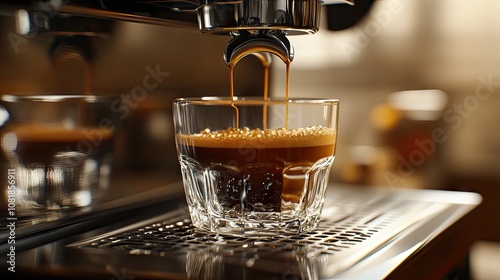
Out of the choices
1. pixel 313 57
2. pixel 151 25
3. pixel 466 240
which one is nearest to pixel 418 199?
pixel 466 240

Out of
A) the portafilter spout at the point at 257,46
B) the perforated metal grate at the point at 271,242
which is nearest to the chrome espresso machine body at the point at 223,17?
the portafilter spout at the point at 257,46

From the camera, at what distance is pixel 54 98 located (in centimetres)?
57

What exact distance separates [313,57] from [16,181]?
1.26 m

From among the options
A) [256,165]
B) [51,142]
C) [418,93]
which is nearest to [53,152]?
[51,142]

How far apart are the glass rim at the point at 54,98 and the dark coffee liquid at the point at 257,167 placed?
11 centimetres

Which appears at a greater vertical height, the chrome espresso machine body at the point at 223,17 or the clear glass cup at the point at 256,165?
the chrome espresso machine body at the point at 223,17

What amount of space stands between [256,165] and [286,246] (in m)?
0.08

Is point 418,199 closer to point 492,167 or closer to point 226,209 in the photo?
point 226,209

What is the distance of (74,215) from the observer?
583 mm

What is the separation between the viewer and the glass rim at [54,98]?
524 mm

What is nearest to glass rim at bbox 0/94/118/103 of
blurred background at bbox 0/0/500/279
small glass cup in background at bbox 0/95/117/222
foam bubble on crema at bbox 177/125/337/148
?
small glass cup in background at bbox 0/95/117/222

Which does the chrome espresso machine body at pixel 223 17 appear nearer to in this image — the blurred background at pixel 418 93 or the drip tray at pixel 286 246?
the drip tray at pixel 286 246

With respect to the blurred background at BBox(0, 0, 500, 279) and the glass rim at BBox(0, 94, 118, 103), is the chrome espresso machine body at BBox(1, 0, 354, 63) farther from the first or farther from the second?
the blurred background at BBox(0, 0, 500, 279)

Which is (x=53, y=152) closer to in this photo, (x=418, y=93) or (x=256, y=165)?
(x=256, y=165)
